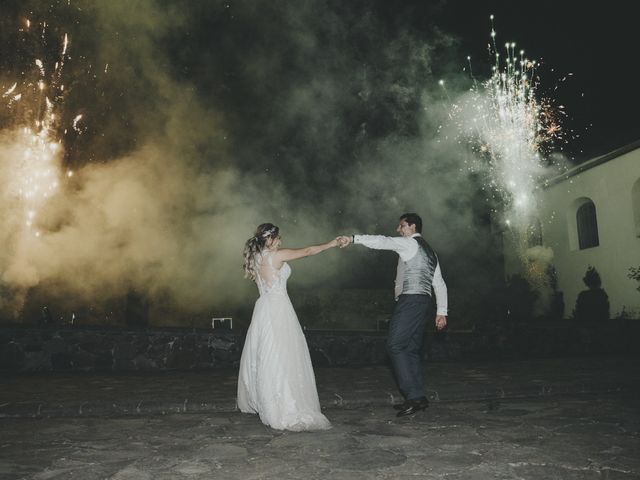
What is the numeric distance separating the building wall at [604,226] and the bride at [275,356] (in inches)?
630

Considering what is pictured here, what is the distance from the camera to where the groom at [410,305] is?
15.8 feet

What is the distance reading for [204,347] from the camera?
870 centimetres

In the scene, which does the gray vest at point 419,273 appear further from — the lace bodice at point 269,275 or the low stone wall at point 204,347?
the low stone wall at point 204,347

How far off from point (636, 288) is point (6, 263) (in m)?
19.4

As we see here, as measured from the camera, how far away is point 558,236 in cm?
2145

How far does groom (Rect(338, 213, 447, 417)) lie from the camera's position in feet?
15.8

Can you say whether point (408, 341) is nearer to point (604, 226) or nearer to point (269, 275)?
point (269, 275)

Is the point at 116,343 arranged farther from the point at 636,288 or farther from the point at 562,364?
the point at 636,288

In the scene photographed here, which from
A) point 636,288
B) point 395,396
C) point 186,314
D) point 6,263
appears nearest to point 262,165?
point 186,314

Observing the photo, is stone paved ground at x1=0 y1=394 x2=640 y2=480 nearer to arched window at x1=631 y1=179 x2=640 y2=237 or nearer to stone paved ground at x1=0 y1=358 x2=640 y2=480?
stone paved ground at x1=0 y1=358 x2=640 y2=480

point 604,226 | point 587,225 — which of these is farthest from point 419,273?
point 587,225

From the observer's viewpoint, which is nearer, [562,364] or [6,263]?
[562,364]

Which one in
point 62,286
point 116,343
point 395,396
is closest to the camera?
point 395,396

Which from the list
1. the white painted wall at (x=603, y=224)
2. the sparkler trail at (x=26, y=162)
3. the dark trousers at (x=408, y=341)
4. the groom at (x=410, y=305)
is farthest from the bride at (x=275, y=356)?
the white painted wall at (x=603, y=224)
